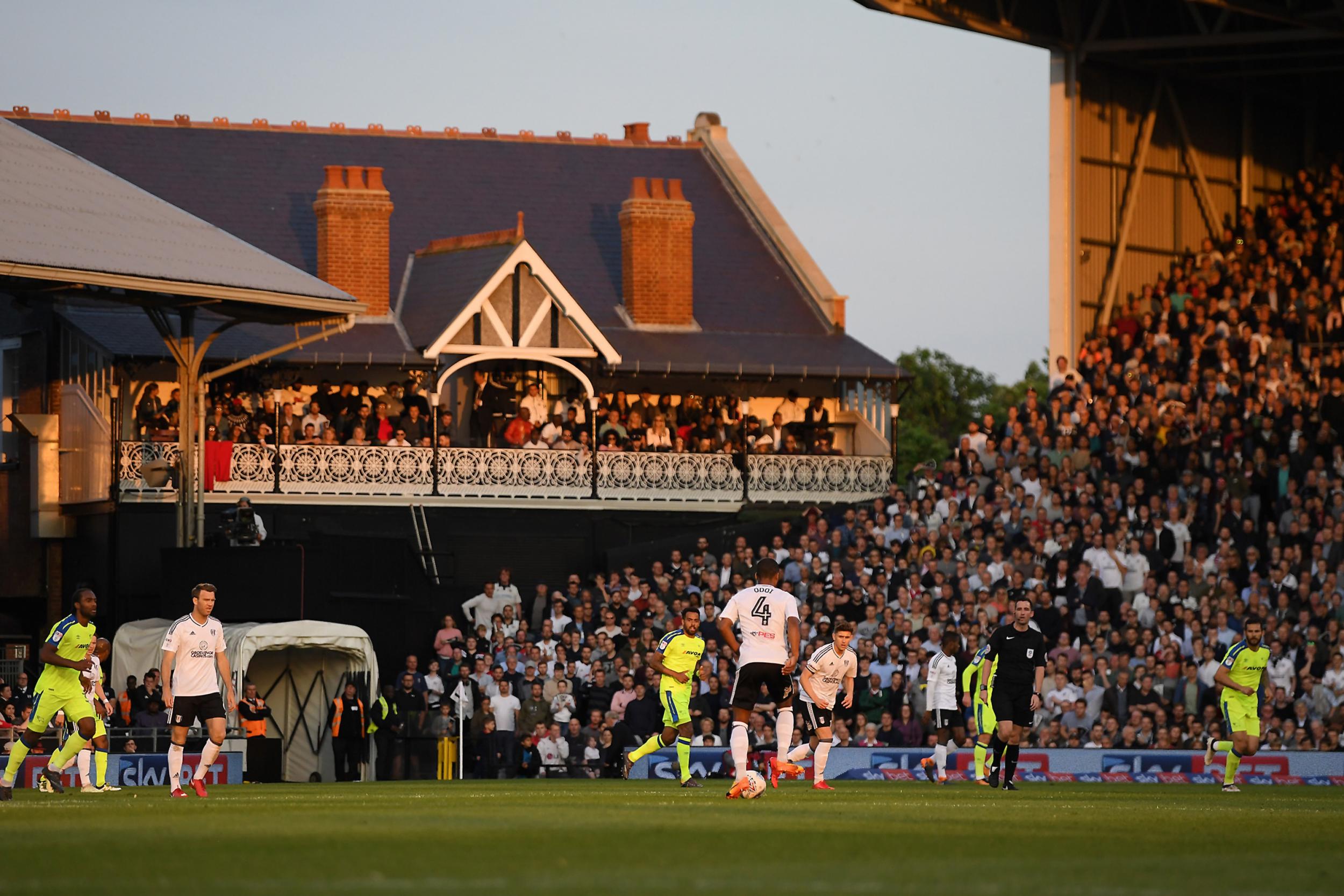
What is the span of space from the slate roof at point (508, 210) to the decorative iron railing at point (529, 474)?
2.28 meters

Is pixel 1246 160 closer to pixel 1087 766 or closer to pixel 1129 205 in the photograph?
pixel 1129 205

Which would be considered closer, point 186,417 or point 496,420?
point 186,417

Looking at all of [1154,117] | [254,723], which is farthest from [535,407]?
[254,723]

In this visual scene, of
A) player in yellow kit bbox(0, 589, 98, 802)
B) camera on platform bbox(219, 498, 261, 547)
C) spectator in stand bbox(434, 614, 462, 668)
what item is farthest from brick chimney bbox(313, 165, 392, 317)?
player in yellow kit bbox(0, 589, 98, 802)

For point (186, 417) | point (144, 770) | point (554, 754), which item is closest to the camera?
point (144, 770)

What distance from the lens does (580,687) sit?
31.2 metres

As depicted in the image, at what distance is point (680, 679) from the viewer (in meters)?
21.0

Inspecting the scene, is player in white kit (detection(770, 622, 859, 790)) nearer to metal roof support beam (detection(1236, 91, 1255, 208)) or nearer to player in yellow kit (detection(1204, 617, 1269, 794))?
player in yellow kit (detection(1204, 617, 1269, 794))

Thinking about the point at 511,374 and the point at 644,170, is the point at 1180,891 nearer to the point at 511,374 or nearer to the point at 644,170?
the point at 511,374

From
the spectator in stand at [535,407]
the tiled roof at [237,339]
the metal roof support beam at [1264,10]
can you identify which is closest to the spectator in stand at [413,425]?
the tiled roof at [237,339]

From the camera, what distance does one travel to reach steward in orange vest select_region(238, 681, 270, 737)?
93.3ft

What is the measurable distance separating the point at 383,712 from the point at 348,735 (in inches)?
24.6

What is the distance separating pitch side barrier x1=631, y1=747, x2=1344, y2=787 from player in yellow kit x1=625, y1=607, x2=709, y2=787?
6.12 m

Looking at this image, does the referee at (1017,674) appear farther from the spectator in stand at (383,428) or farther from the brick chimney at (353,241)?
the brick chimney at (353,241)
